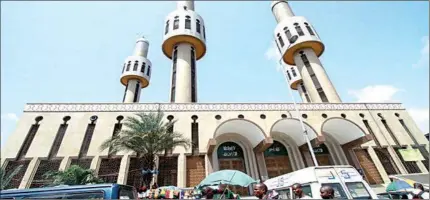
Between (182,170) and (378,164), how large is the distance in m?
14.4

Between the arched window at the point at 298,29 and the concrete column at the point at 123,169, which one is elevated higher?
the arched window at the point at 298,29

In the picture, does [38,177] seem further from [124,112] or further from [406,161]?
[406,161]

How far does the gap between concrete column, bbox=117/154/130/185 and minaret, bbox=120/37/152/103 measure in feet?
50.1

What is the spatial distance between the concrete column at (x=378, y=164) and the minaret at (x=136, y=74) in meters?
25.9

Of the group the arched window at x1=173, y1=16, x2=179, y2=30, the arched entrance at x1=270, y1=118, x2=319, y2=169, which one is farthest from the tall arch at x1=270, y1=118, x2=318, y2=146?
the arched window at x1=173, y1=16, x2=179, y2=30

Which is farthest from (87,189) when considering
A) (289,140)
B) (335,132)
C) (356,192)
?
(335,132)

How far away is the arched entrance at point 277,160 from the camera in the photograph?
52.3 ft

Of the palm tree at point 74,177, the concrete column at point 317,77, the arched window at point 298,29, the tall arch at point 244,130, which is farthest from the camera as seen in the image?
the arched window at point 298,29

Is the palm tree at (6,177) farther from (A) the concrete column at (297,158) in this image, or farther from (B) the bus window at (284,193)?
(A) the concrete column at (297,158)

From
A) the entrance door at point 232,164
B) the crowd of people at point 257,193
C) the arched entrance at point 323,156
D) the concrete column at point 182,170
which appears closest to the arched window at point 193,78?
the entrance door at point 232,164

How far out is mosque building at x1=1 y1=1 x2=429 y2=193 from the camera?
13898mm

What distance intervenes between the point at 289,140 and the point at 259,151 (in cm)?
316

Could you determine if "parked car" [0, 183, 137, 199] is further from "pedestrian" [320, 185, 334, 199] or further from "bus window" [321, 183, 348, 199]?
"bus window" [321, 183, 348, 199]

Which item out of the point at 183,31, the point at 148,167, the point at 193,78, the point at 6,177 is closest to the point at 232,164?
the point at 148,167
